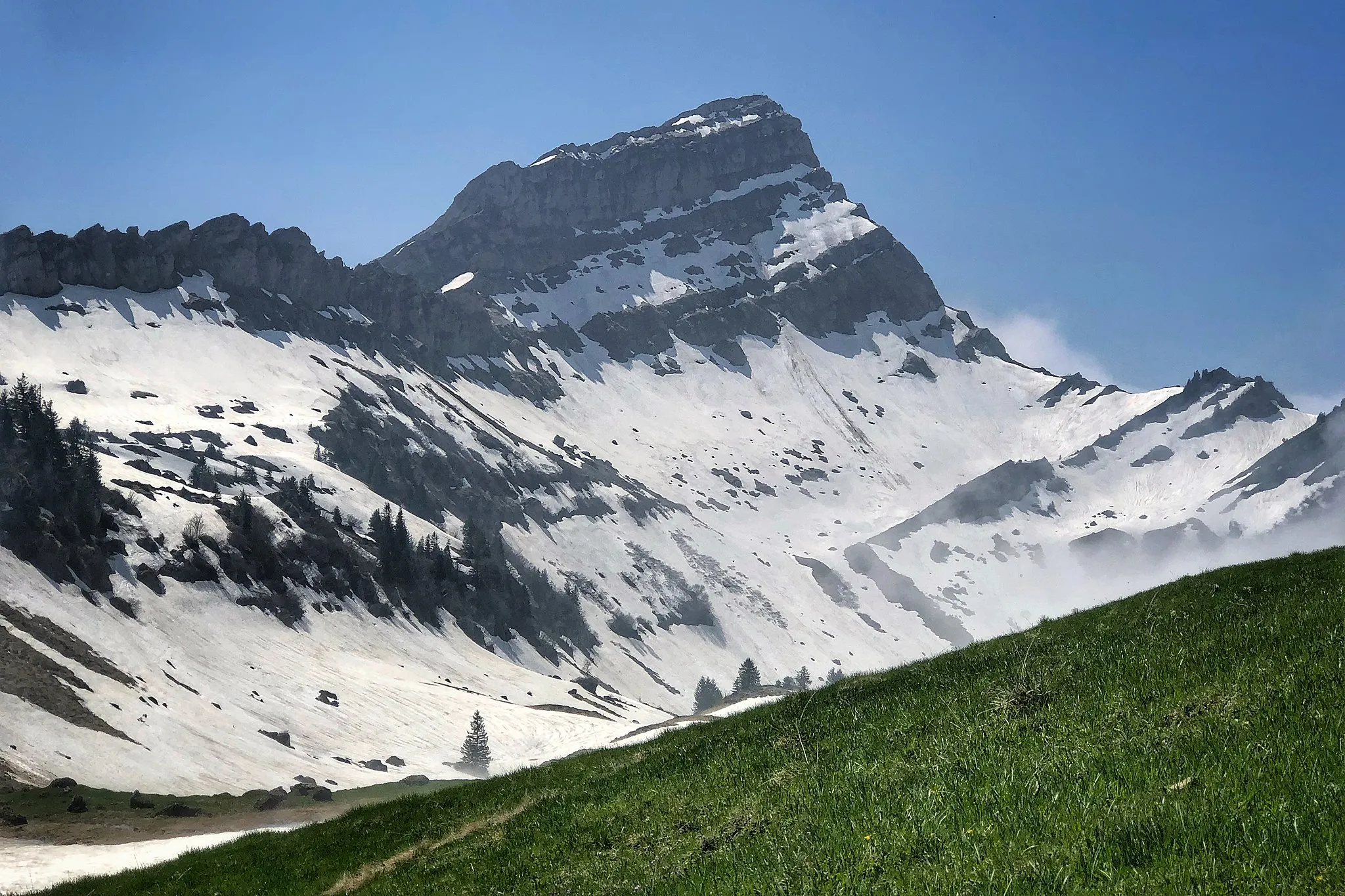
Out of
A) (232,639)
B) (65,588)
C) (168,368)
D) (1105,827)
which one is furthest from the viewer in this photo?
(168,368)

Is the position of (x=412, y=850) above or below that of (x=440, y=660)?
above

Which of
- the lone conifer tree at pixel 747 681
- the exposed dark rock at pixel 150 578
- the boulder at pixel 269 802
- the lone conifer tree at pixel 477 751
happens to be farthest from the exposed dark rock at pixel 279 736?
the lone conifer tree at pixel 747 681

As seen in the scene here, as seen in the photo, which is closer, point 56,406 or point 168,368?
point 56,406

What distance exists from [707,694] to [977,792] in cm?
16052

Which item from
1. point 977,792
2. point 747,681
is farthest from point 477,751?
point 977,792

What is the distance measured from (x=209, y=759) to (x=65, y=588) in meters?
29.6

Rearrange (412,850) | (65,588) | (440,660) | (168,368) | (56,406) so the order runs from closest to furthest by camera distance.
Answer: (412,850)
(65,588)
(440,660)
(56,406)
(168,368)

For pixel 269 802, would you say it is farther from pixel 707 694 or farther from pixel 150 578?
pixel 707 694

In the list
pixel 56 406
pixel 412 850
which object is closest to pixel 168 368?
pixel 56 406

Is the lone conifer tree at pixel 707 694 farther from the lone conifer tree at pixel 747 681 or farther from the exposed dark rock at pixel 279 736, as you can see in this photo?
the exposed dark rock at pixel 279 736

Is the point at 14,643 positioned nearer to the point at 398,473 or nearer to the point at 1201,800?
the point at 1201,800

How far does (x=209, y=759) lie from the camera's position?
78.0m

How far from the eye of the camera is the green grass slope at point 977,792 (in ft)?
29.2

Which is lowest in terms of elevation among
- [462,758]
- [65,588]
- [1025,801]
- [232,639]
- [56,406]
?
[462,758]
